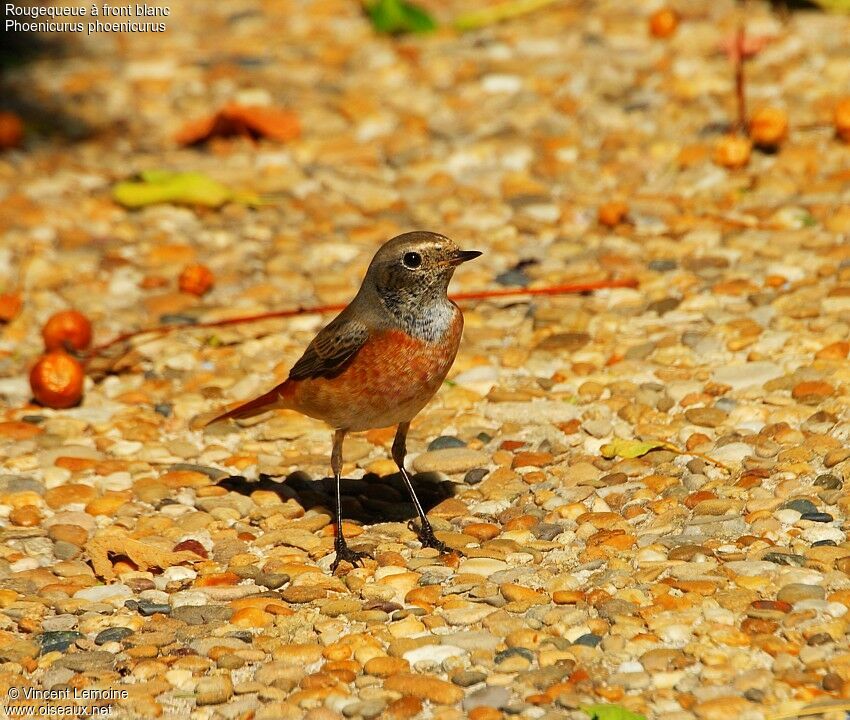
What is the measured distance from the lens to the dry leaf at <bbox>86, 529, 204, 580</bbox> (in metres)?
5.65

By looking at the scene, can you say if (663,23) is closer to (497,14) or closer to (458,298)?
(497,14)

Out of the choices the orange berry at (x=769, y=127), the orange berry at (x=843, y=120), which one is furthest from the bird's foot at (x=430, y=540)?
the orange berry at (x=843, y=120)

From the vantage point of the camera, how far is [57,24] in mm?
11742

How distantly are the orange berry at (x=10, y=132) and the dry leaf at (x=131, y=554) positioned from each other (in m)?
4.95

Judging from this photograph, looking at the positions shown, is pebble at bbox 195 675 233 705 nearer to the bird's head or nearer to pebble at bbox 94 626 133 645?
pebble at bbox 94 626 133 645

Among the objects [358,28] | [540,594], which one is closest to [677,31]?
[358,28]

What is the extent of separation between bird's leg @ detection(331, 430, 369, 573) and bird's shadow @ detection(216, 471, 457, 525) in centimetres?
15

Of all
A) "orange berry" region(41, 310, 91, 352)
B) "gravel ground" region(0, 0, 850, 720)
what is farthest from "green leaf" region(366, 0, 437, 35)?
"orange berry" region(41, 310, 91, 352)

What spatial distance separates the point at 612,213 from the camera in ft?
27.8

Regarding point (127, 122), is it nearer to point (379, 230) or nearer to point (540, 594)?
point (379, 230)

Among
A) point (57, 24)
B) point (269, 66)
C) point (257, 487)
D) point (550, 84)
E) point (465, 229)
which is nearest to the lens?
point (257, 487)

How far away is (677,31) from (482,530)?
19.8 feet

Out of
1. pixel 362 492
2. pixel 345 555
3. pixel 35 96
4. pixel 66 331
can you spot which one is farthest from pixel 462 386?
pixel 35 96

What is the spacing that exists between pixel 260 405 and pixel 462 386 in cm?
125
